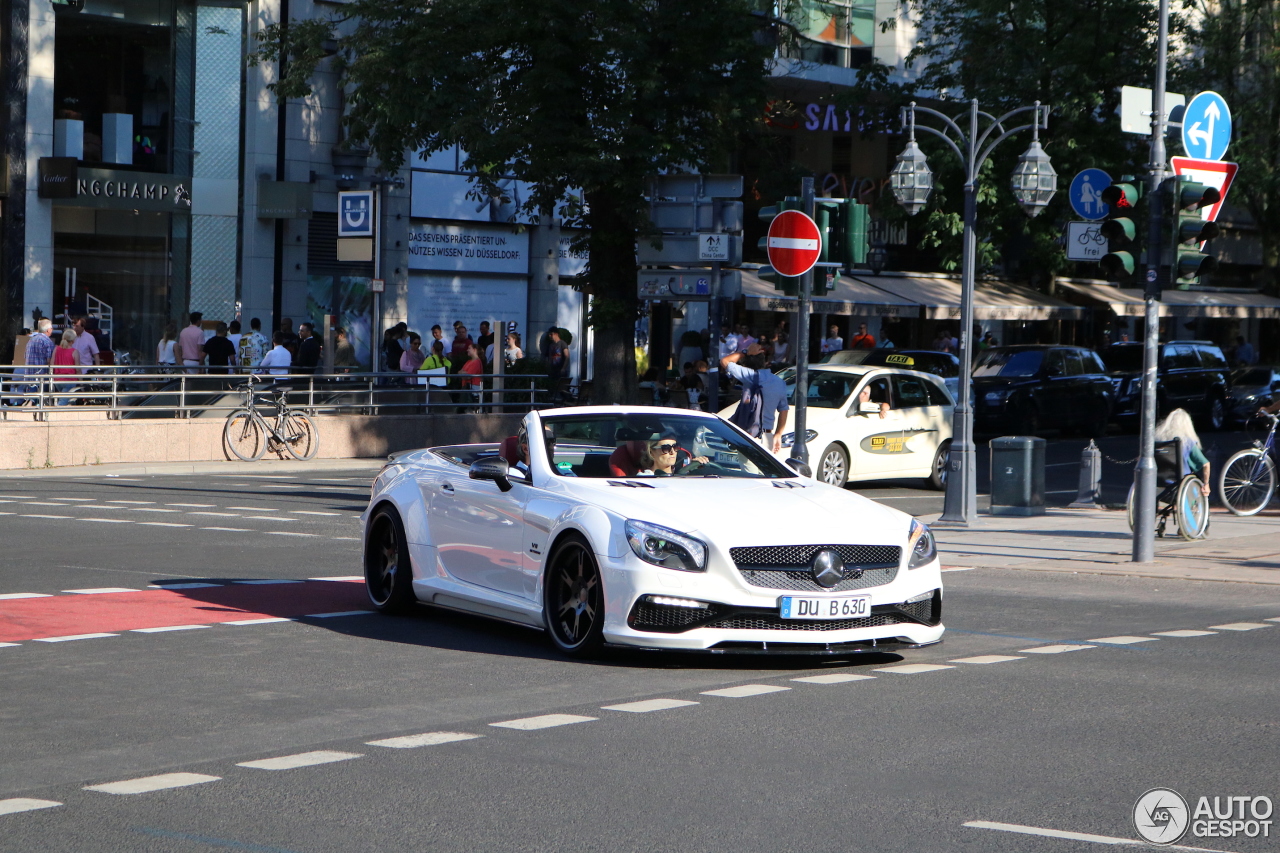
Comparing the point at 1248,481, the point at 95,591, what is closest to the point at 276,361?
the point at 1248,481

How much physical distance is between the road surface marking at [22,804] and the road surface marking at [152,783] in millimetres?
226

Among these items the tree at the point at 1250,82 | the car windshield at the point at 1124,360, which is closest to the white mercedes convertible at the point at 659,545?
the car windshield at the point at 1124,360

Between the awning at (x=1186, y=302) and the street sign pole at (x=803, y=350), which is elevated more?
the awning at (x=1186, y=302)

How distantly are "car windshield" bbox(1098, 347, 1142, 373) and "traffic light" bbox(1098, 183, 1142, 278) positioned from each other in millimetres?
21533

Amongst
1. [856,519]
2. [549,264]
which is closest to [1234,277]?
[549,264]

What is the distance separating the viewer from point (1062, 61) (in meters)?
41.0

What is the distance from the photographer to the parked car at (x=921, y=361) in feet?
101

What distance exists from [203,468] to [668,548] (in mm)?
17976

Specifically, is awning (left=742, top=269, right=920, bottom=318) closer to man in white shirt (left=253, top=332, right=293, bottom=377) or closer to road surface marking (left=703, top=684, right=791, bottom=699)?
man in white shirt (left=253, top=332, right=293, bottom=377)

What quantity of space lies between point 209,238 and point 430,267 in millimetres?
5405

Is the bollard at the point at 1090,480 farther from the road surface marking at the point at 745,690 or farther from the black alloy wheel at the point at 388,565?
the road surface marking at the point at 745,690

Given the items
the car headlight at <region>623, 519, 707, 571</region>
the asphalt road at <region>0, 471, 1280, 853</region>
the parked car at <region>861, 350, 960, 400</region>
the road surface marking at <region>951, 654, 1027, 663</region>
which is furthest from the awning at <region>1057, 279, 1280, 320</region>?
the car headlight at <region>623, 519, 707, 571</region>

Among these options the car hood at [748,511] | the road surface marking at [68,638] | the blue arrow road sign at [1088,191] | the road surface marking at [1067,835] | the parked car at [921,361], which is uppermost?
the blue arrow road sign at [1088,191]

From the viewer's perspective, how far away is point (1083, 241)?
1432 inches
